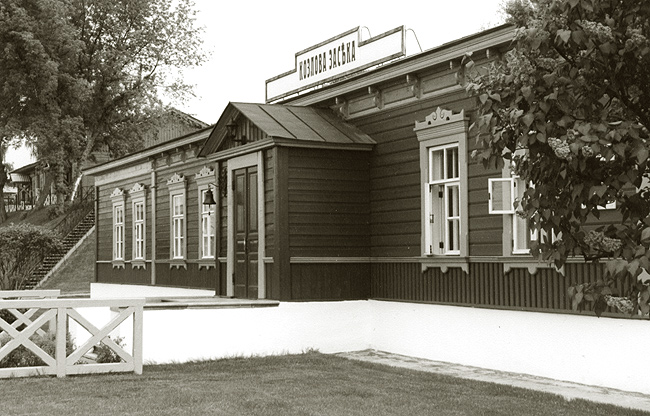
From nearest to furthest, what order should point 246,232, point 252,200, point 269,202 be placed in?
point 269,202
point 252,200
point 246,232

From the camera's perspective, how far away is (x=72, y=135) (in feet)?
140

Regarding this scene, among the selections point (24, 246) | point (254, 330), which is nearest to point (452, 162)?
point (254, 330)

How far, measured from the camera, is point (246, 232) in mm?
16719

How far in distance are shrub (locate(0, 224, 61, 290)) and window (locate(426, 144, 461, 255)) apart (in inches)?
914

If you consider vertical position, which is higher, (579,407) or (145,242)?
(145,242)

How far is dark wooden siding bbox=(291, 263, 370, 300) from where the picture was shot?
15.6 meters

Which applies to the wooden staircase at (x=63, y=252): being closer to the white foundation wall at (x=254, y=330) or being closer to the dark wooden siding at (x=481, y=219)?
the white foundation wall at (x=254, y=330)

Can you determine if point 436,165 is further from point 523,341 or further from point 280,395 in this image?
point 280,395

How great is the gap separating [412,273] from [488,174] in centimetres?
243

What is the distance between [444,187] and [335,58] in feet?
13.6

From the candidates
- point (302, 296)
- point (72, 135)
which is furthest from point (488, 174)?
point (72, 135)

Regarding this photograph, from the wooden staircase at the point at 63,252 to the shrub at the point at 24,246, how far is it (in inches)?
13.5

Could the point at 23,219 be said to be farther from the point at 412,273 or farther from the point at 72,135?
the point at 412,273

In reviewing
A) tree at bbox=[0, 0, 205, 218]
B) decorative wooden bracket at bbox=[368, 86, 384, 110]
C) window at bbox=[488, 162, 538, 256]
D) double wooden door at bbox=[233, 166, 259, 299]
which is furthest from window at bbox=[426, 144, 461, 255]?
tree at bbox=[0, 0, 205, 218]
